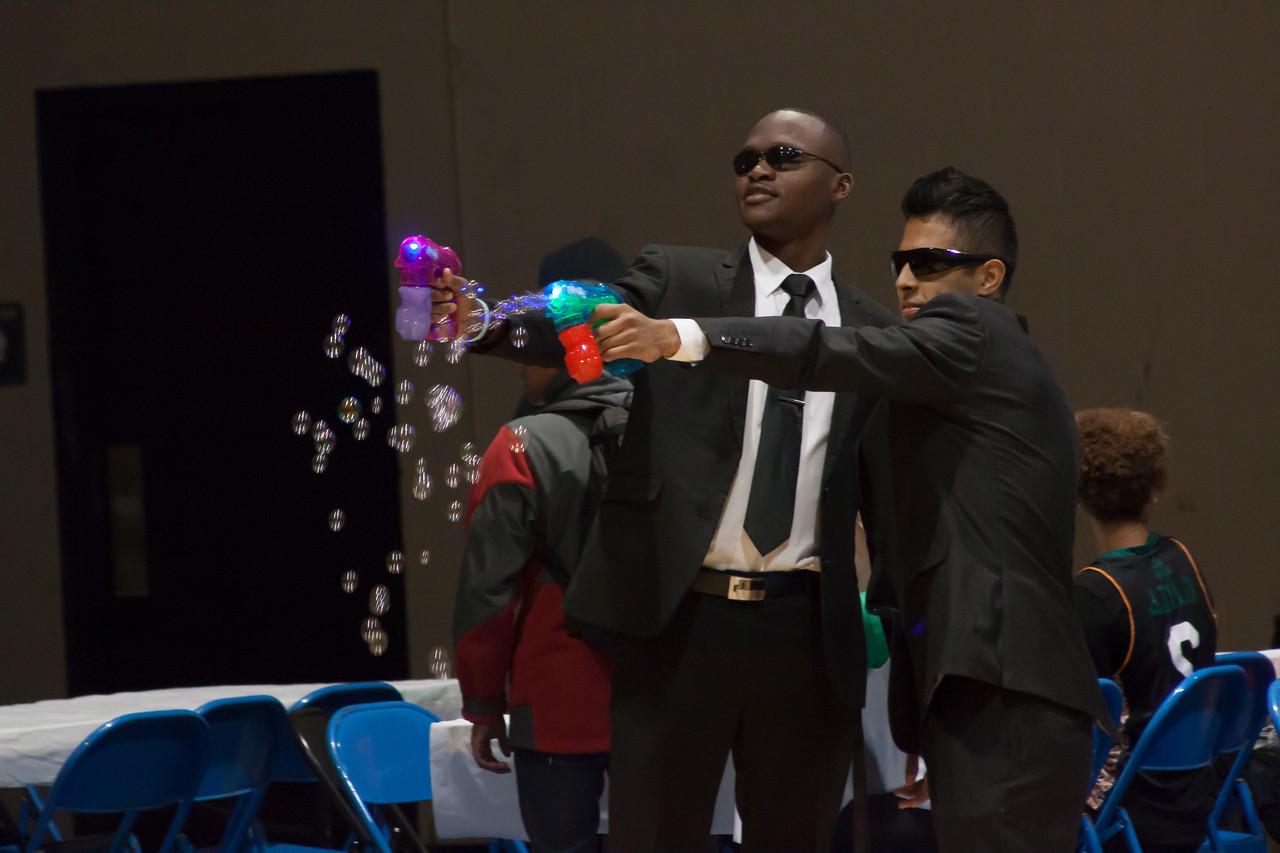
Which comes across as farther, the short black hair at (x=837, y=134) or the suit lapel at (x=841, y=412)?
the short black hair at (x=837, y=134)

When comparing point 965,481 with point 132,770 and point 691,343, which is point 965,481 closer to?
point 691,343

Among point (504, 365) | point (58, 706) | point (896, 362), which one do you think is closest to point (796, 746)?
point (896, 362)

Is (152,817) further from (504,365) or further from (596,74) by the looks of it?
(596,74)

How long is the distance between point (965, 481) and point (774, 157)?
2.19 ft

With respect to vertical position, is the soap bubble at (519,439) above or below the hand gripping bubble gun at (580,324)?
below

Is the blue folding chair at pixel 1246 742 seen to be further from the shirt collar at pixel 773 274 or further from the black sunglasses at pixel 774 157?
the black sunglasses at pixel 774 157

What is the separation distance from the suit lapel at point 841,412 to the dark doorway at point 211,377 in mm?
4320

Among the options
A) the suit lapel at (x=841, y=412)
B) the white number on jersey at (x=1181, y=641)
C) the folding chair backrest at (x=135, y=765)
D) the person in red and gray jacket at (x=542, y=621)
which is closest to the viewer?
the suit lapel at (x=841, y=412)

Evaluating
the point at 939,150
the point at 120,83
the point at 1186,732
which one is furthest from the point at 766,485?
the point at 120,83

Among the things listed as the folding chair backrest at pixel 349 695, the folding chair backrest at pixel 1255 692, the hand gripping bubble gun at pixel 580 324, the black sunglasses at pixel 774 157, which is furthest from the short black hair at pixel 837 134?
the folding chair backrest at pixel 349 695

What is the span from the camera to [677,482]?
255 centimetres

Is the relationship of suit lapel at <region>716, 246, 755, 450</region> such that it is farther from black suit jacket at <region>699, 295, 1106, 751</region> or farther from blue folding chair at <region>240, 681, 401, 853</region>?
blue folding chair at <region>240, 681, 401, 853</region>

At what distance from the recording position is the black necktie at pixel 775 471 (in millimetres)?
2570

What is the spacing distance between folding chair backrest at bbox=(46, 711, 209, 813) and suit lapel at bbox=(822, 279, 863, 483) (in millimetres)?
1585
